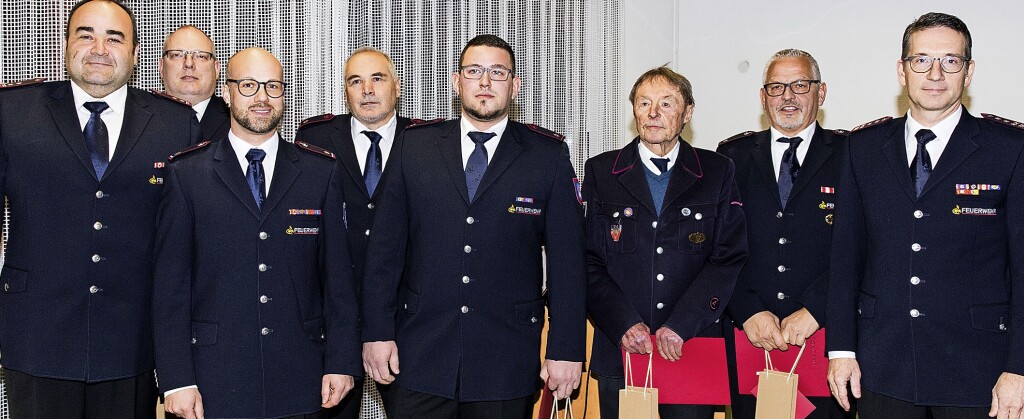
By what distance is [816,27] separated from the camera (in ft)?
16.8

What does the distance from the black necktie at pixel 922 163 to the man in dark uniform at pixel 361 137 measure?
1.86 m

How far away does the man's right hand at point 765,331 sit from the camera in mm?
3375

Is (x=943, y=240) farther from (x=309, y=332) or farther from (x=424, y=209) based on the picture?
(x=309, y=332)

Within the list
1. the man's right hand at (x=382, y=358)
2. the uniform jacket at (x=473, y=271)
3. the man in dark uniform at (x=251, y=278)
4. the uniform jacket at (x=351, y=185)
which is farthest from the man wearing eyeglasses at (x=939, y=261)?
the uniform jacket at (x=351, y=185)

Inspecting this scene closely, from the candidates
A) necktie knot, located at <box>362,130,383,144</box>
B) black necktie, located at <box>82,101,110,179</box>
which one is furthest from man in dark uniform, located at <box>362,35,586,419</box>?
black necktie, located at <box>82,101,110,179</box>

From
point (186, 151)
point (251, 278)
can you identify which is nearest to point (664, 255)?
point (251, 278)

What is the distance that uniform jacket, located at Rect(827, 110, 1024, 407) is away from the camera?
2.74 meters

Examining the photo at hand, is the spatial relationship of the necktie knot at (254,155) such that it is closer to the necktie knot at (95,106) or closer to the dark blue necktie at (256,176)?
the dark blue necktie at (256,176)

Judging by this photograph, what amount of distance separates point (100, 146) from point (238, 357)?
80 cm

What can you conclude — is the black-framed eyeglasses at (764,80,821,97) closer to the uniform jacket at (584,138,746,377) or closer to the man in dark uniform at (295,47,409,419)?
the uniform jacket at (584,138,746,377)

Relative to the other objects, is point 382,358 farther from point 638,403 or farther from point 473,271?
point 638,403

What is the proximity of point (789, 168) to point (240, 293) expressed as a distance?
6.91 feet

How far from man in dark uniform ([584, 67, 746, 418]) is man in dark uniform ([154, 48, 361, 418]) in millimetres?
939

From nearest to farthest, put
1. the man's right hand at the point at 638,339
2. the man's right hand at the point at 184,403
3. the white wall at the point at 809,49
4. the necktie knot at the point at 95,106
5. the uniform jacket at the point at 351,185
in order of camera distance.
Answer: the man's right hand at the point at 184,403, the necktie knot at the point at 95,106, the man's right hand at the point at 638,339, the uniform jacket at the point at 351,185, the white wall at the point at 809,49
